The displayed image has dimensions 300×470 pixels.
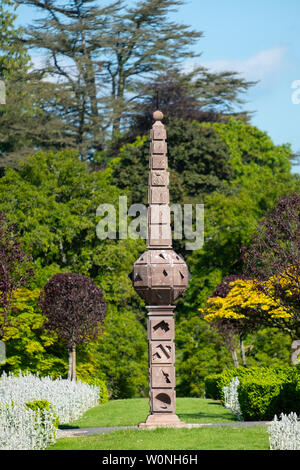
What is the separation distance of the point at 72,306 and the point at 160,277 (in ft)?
52.4

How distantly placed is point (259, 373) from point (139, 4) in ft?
117

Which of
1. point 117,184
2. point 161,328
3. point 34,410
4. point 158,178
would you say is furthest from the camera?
point 117,184

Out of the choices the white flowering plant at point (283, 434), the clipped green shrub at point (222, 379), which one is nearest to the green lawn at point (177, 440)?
the white flowering plant at point (283, 434)

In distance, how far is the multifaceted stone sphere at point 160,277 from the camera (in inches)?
699

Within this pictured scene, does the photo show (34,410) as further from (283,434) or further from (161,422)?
(283,434)

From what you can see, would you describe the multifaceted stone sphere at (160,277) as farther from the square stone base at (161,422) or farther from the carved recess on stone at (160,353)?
the square stone base at (161,422)

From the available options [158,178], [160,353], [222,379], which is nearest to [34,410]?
[160,353]

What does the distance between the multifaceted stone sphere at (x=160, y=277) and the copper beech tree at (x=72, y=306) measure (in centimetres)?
1533

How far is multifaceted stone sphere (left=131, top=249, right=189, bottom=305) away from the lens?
58.3 feet

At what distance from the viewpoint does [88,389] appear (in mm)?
29234

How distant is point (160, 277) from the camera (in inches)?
699

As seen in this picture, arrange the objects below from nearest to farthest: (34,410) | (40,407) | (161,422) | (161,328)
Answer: (34,410)
(40,407)
(161,422)
(161,328)
